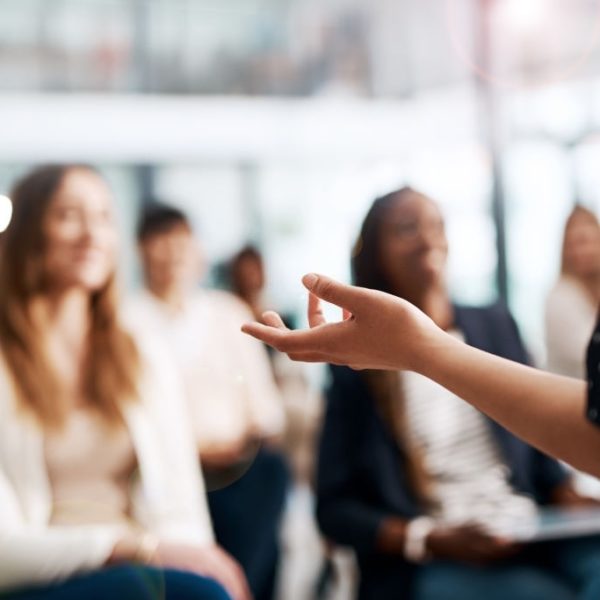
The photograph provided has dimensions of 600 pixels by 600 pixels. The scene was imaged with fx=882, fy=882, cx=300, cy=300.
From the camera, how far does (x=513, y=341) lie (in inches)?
48.7

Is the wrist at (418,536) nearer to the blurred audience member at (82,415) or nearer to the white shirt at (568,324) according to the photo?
the blurred audience member at (82,415)

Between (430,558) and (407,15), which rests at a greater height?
(407,15)

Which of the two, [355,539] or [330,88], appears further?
[330,88]

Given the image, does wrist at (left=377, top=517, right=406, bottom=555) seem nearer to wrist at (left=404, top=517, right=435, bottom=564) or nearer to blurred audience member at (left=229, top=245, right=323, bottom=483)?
wrist at (left=404, top=517, right=435, bottom=564)

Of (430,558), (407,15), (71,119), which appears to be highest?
(407,15)

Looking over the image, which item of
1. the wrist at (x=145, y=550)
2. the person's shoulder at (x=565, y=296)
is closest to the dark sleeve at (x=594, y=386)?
the wrist at (x=145, y=550)

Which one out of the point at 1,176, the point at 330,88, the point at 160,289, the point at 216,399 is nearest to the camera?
the point at 1,176

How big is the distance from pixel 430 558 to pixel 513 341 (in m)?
0.34

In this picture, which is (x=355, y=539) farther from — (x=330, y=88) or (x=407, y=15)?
(x=330, y=88)

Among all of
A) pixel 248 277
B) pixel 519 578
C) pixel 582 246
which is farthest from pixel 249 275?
pixel 519 578

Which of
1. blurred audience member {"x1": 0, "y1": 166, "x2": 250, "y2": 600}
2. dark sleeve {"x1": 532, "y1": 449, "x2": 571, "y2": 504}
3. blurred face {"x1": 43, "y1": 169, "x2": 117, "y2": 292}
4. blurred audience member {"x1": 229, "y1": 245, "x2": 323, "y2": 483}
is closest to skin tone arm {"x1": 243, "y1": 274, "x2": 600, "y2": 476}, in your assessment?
blurred audience member {"x1": 0, "y1": 166, "x2": 250, "y2": 600}

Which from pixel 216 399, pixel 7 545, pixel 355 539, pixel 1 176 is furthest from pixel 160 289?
pixel 7 545

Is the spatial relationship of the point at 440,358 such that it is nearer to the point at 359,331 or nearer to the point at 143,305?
the point at 359,331

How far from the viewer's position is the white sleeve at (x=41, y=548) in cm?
98
